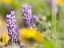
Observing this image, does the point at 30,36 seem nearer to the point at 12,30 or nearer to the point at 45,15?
the point at 12,30

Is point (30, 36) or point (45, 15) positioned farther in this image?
point (45, 15)

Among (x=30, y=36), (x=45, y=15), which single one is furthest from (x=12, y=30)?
(x=45, y=15)

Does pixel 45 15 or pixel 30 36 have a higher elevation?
pixel 45 15

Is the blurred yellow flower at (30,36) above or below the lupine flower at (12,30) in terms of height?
below

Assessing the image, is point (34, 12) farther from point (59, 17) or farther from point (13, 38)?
point (13, 38)

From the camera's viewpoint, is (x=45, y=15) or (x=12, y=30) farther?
(x=45, y=15)

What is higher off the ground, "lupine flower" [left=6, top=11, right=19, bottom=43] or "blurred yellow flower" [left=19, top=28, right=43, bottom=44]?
"lupine flower" [left=6, top=11, right=19, bottom=43]

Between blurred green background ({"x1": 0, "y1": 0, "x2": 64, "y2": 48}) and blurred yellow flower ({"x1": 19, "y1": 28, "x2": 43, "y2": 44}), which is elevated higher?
blurred green background ({"x1": 0, "y1": 0, "x2": 64, "y2": 48})

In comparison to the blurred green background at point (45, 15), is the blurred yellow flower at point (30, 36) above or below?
below
